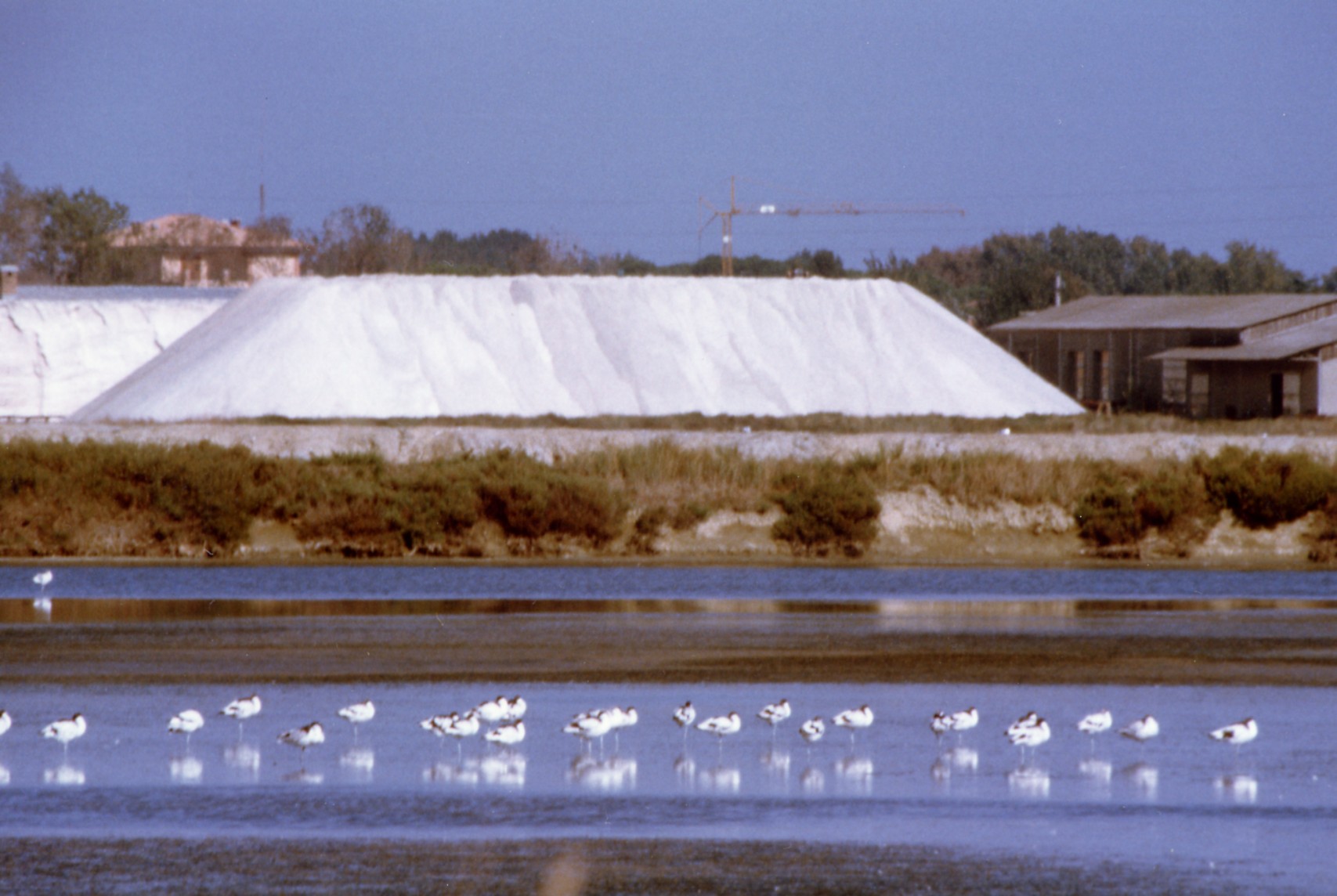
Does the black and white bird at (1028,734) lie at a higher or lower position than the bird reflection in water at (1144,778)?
higher

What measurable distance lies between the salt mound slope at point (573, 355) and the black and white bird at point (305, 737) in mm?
35386

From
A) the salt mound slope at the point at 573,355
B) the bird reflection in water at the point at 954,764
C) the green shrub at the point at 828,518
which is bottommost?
the bird reflection in water at the point at 954,764

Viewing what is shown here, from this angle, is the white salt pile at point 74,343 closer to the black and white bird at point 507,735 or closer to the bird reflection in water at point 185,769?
the bird reflection in water at point 185,769

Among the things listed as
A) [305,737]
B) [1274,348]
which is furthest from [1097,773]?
[1274,348]

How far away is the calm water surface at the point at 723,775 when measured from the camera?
38.3 ft

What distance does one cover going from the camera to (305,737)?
13.9 m

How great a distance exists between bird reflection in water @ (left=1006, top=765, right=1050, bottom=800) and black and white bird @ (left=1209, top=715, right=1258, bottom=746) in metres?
1.30

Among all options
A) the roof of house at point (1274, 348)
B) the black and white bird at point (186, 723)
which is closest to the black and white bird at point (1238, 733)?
the black and white bird at point (186, 723)

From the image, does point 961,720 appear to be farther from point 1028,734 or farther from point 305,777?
point 305,777

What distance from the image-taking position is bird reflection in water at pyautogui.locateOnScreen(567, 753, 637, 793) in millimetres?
13156

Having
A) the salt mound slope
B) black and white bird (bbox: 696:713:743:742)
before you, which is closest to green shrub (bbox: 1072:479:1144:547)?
black and white bird (bbox: 696:713:743:742)

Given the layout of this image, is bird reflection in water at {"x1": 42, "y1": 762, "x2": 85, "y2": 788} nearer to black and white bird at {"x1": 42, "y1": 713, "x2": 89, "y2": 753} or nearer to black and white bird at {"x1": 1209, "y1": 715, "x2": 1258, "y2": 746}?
black and white bird at {"x1": 42, "y1": 713, "x2": 89, "y2": 753}

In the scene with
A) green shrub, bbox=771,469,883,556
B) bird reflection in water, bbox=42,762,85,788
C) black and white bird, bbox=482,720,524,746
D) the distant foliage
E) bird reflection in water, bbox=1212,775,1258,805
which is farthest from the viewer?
the distant foliage

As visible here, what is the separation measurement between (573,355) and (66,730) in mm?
41625
